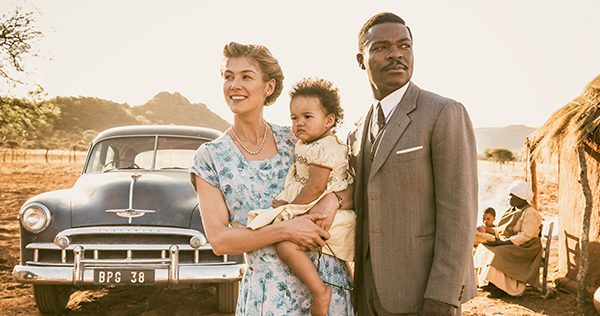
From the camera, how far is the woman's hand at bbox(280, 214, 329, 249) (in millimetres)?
2109

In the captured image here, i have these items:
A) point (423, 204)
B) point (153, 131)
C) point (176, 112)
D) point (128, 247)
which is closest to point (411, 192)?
point (423, 204)

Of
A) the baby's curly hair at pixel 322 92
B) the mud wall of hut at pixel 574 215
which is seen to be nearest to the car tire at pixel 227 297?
the baby's curly hair at pixel 322 92

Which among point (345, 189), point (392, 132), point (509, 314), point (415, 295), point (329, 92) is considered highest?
point (329, 92)

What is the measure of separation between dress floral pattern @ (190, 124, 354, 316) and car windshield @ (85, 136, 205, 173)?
12.2 ft

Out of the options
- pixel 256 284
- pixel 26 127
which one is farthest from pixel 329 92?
pixel 26 127

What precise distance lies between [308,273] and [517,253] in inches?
226

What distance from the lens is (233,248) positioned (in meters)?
2.18

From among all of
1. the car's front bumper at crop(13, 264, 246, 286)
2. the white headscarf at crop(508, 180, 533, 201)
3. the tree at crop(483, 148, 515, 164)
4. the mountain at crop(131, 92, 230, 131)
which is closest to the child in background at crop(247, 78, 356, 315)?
the car's front bumper at crop(13, 264, 246, 286)

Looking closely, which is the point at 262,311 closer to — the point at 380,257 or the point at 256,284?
the point at 256,284

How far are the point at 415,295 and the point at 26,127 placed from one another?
61.1 ft

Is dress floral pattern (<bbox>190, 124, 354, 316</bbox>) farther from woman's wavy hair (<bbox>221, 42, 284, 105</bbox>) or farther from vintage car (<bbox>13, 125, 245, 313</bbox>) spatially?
vintage car (<bbox>13, 125, 245, 313</bbox>)

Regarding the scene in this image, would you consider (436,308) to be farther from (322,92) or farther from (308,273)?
(322,92)

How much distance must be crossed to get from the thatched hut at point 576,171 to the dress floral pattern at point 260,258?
4.72m

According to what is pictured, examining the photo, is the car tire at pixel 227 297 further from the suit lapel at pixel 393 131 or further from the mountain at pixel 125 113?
the mountain at pixel 125 113
